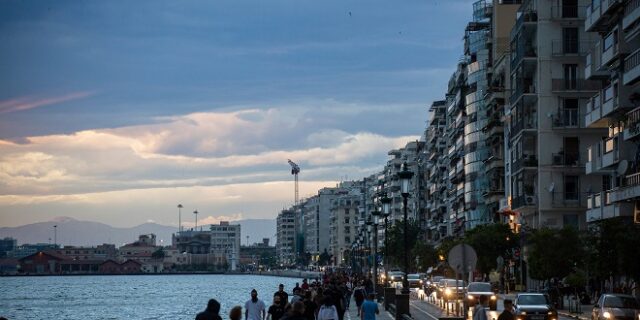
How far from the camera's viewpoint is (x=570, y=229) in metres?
67.6

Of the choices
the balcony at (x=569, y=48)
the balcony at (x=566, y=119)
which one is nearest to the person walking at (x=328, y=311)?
the balcony at (x=566, y=119)

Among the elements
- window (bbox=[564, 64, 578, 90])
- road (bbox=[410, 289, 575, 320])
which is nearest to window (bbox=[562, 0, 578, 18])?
window (bbox=[564, 64, 578, 90])

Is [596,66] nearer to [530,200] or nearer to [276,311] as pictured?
[530,200]

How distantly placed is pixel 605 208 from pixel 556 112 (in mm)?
22860

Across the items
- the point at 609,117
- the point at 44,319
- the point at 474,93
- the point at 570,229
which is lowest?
the point at 44,319

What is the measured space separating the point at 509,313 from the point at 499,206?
84060 millimetres

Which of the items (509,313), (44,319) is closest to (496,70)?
(44,319)

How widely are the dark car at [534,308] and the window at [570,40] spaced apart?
43.0 metres

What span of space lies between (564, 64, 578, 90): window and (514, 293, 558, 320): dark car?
42.5 metres

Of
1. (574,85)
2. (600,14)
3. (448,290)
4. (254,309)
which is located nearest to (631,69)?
(600,14)

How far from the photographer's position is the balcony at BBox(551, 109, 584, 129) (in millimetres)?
85875

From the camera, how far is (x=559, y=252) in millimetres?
67062

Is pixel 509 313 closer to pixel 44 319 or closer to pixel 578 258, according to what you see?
Answer: pixel 578 258

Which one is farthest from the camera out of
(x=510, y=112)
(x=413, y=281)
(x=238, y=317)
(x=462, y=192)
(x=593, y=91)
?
(x=462, y=192)
